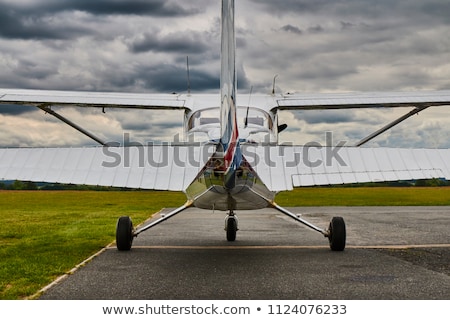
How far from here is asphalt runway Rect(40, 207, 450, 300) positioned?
7.03 m

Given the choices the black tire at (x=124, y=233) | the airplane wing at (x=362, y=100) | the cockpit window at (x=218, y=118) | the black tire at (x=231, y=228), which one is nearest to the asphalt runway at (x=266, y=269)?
the black tire at (x=231, y=228)

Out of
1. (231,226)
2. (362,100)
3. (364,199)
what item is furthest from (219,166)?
(364,199)

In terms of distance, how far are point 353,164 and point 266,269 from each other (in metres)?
2.12

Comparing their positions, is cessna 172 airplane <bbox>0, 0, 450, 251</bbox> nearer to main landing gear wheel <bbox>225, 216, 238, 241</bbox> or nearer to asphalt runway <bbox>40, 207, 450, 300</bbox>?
asphalt runway <bbox>40, 207, 450, 300</bbox>

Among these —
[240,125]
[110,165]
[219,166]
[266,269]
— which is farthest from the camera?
[240,125]

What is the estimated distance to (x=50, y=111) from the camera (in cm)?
1539

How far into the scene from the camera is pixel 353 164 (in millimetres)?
9289

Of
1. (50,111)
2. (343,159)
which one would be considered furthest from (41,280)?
(50,111)

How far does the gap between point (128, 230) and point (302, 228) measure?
676 cm

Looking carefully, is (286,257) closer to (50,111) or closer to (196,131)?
(196,131)

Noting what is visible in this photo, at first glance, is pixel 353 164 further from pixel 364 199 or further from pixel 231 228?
pixel 364 199

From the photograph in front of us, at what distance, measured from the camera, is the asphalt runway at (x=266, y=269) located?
703cm

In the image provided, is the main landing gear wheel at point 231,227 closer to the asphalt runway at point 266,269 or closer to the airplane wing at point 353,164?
the asphalt runway at point 266,269

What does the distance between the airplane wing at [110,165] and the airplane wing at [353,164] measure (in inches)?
43.9
